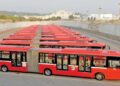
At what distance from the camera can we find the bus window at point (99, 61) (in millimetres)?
14055

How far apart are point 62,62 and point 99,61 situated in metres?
2.82

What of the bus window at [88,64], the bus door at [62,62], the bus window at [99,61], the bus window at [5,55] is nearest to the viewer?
the bus window at [99,61]

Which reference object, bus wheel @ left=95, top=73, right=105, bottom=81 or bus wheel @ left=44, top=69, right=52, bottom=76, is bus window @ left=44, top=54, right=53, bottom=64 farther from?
bus wheel @ left=95, top=73, right=105, bottom=81

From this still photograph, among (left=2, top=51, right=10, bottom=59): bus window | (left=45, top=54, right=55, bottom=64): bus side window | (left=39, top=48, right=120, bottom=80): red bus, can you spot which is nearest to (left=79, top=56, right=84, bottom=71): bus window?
(left=39, top=48, right=120, bottom=80): red bus

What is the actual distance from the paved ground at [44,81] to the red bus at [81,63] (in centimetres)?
46

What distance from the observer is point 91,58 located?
1433 centimetres

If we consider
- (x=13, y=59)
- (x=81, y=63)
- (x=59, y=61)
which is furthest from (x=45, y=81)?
(x=13, y=59)

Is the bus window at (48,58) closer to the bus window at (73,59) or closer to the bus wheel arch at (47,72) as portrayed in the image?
the bus wheel arch at (47,72)

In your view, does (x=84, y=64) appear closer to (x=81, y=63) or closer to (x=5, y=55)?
(x=81, y=63)

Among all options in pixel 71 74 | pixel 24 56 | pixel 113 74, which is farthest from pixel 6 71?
pixel 113 74

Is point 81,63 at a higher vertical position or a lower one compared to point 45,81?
higher

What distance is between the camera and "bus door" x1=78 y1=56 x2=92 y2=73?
14383mm

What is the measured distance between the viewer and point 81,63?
1456cm

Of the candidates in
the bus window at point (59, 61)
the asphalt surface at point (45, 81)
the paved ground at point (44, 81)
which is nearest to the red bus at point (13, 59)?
the asphalt surface at point (45, 81)
